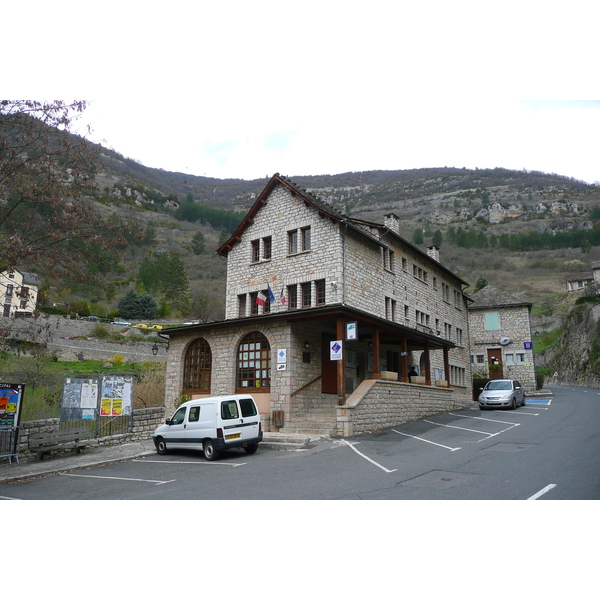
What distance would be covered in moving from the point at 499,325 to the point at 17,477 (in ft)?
114

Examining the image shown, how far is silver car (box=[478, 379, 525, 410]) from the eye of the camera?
23.5 meters

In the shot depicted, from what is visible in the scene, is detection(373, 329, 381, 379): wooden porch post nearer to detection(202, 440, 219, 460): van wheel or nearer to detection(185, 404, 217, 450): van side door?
detection(185, 404, 217, 450): van side door

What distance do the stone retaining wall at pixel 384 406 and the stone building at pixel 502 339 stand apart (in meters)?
16.2

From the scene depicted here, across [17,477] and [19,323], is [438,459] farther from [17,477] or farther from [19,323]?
[19,323]

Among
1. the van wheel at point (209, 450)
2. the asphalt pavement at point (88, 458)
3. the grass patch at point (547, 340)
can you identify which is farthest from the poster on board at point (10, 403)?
the grass patch at point (547, 340)

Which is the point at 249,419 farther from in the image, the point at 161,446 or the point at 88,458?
the point at 88,458

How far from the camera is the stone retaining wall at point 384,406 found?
15617 mm

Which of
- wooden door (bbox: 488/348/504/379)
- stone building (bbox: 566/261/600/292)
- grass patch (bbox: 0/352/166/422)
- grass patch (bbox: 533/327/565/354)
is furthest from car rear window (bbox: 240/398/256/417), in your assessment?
stone building (bbox: 566/261/600/292)

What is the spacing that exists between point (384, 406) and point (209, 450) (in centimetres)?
729

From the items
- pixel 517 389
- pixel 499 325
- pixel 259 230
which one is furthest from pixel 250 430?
pixel 499 325

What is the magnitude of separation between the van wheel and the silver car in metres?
16.0

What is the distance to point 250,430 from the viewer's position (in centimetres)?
1361

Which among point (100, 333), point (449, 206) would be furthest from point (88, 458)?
point (449, 206)

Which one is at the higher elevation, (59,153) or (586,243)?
(586,243)
